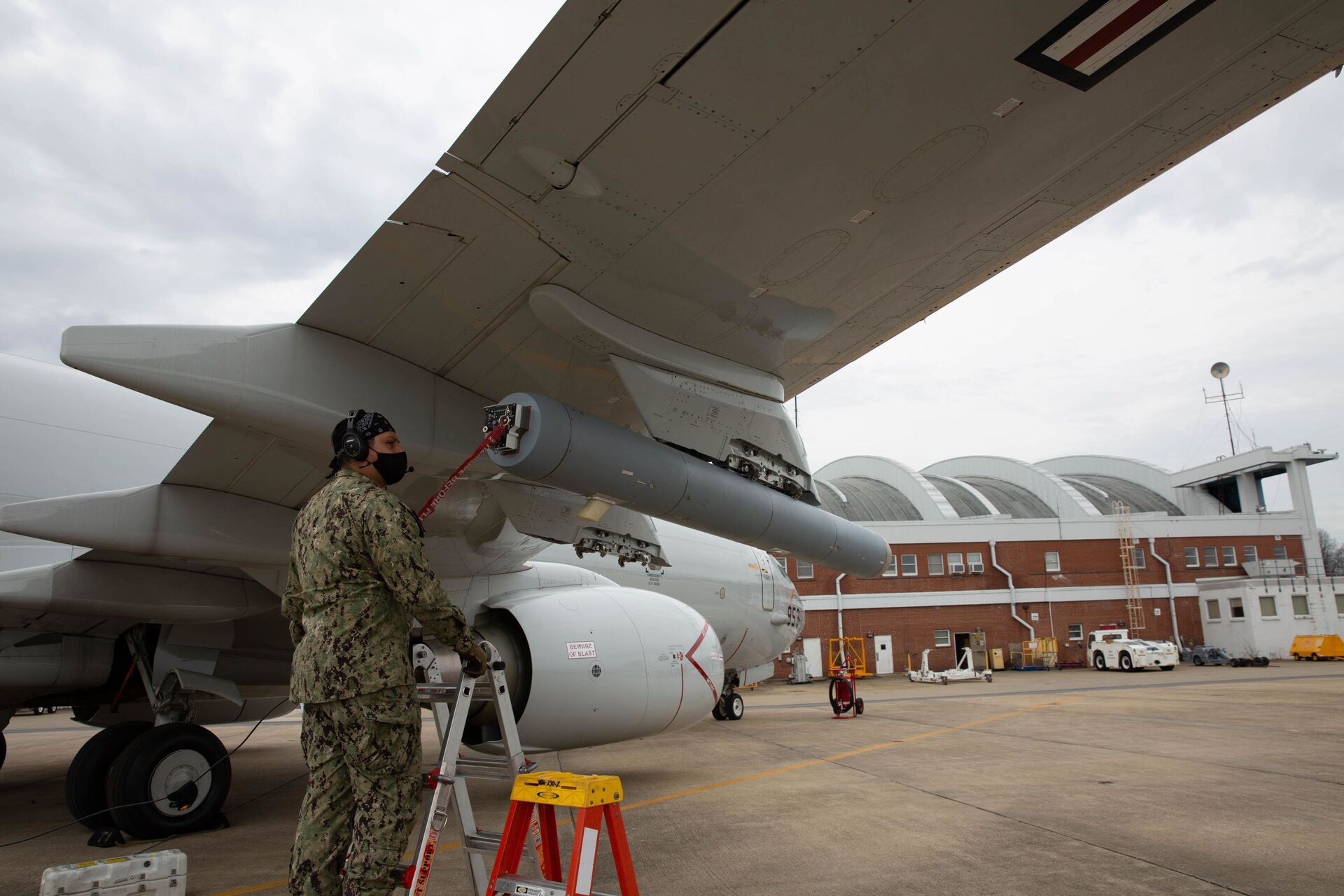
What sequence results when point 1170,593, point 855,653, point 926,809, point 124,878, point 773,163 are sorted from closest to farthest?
point 773,163, point 124,878, point 926,809, point 855,653, point 1170,593

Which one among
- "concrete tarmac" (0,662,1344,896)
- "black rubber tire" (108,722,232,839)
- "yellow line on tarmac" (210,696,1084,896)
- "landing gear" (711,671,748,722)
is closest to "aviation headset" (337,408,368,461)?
"concrete tarmac" (0,662,1344,896)

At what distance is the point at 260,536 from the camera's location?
21.7 feet

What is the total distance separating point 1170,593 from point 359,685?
41318 mm

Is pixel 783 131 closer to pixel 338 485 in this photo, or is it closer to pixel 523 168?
pixel 523 168

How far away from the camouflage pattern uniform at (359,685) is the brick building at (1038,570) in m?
30.3

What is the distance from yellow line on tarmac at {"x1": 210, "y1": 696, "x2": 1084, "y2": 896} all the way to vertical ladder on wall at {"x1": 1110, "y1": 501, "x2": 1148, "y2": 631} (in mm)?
23643

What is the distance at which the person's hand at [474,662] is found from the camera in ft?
11.6

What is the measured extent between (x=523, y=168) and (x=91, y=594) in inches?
211

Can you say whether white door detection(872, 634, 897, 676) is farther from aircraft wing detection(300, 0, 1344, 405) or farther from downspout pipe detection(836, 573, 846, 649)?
aircraft wing detection(300, 0, 1344, 405)

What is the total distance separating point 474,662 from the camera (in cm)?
362

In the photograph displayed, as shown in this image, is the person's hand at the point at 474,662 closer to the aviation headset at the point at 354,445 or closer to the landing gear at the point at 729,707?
the aviation headset at the point at 354,445

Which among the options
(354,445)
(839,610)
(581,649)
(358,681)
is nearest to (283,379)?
(354,445)

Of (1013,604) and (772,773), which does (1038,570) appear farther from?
(772,773)

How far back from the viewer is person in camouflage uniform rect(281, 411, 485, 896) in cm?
298
